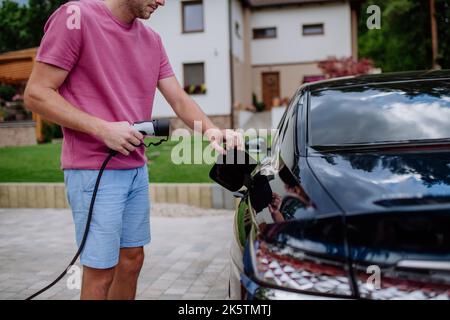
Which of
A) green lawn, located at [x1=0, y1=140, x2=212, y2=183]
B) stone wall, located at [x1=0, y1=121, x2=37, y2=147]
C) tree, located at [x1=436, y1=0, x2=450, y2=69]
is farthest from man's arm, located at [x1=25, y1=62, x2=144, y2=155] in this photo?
tree, located at [x1=436, y1=0, x2=450, y2=69]

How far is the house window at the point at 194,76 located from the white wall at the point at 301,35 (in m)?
5.56

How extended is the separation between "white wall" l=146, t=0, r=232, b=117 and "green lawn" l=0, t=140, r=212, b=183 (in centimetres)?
930

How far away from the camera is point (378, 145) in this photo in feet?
6.85

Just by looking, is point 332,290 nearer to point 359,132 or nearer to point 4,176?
point 359,132

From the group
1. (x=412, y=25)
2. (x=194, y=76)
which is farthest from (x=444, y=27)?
(x=194, y=76)

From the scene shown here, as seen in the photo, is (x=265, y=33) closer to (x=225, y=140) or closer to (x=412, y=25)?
(x=412, y=25)

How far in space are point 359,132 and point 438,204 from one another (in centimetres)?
Answer: 88

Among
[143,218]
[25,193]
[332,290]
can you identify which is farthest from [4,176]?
[332,290]

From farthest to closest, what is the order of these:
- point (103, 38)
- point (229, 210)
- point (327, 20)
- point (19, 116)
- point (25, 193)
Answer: point (327, 20) < point (19, 116) < point (25, 193) < point (229, 210) < point (103, 38)

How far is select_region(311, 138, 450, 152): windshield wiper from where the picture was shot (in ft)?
6.70

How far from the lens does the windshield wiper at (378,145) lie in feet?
6.70

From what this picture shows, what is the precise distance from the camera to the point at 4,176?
8602mm

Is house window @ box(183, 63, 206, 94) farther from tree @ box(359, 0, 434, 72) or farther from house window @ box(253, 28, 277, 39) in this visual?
Result: tree @ box(359, 0, 434, 72)

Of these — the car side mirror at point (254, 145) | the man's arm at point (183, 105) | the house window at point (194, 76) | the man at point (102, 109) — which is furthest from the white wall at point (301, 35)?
the man at point (102, 109)
